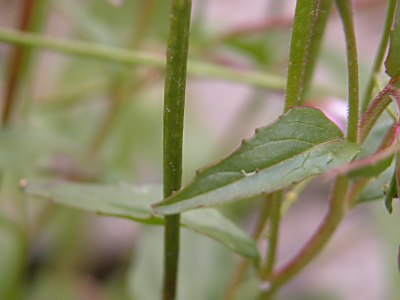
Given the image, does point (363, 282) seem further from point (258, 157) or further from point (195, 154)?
point (258, 157)

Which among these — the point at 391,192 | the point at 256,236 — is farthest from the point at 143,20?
the point at 391,192

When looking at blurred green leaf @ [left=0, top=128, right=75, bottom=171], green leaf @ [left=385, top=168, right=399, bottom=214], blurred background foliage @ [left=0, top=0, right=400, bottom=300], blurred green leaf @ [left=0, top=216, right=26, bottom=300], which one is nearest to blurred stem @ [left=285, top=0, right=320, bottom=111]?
green leaf @ [left=385, top=168, right=399, bottom=214]

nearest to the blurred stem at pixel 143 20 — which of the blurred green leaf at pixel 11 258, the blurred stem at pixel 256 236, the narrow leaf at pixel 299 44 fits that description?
the blurred green leaf at pixel 11 258

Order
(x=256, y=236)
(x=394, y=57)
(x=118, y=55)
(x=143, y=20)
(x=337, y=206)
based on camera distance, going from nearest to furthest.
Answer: (x=394, y=57), (x=337, y=206), (x=256, y=236), (x=118, y=55), (x=143, y=20)

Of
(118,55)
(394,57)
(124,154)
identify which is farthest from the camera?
(124,154)

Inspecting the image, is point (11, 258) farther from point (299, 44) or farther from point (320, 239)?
point (299, 44)

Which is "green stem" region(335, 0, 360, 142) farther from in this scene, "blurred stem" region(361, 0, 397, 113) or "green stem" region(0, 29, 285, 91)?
"green stem" region(0, 29, 285, 91)
